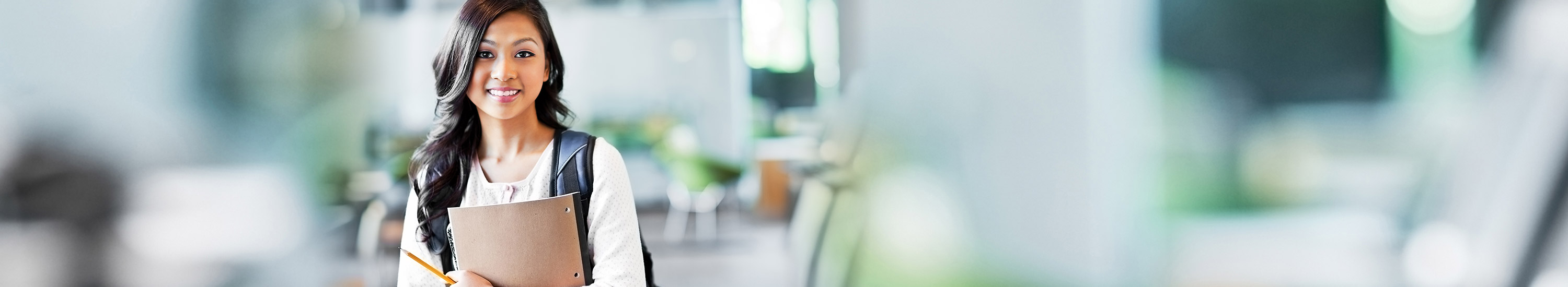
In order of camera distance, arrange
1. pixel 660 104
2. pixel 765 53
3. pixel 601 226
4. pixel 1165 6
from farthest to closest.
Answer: pixel 660 104, pixel 765 53, pixel 1165 6, pixel 601 226

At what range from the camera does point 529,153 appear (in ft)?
3.48

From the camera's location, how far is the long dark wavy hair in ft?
3.20

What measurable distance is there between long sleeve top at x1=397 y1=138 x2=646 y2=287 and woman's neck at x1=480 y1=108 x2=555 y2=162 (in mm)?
18

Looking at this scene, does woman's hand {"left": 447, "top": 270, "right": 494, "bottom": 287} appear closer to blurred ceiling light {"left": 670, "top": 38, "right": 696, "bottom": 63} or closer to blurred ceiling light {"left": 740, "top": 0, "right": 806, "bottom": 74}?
blurred ceiling light {"left": 740, "top": 0, "right": 806, "bottom": 74}

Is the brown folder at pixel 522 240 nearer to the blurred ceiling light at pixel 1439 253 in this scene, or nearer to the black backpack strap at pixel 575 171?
the black backpack strap at pixel 575 171

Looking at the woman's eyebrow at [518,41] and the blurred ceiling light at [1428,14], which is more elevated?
the blurred ceiling light at [1428,14]

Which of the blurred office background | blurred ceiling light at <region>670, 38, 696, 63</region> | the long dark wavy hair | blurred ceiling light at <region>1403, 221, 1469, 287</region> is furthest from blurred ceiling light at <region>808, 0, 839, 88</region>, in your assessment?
the long dark wavy hair

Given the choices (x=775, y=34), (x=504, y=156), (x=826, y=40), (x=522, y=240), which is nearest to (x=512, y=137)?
(x=504, y=156)

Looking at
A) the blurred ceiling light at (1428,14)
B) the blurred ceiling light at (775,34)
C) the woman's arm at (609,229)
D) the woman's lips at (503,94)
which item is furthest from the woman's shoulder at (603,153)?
the blurred ceiling light at (1428,14)

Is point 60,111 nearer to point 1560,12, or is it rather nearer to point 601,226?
point 601,226

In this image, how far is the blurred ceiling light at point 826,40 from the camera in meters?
2.91

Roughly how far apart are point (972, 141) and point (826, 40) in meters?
0.59

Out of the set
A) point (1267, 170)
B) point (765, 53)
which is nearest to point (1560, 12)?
point (1267, 170)

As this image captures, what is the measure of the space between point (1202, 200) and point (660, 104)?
1916 mm
